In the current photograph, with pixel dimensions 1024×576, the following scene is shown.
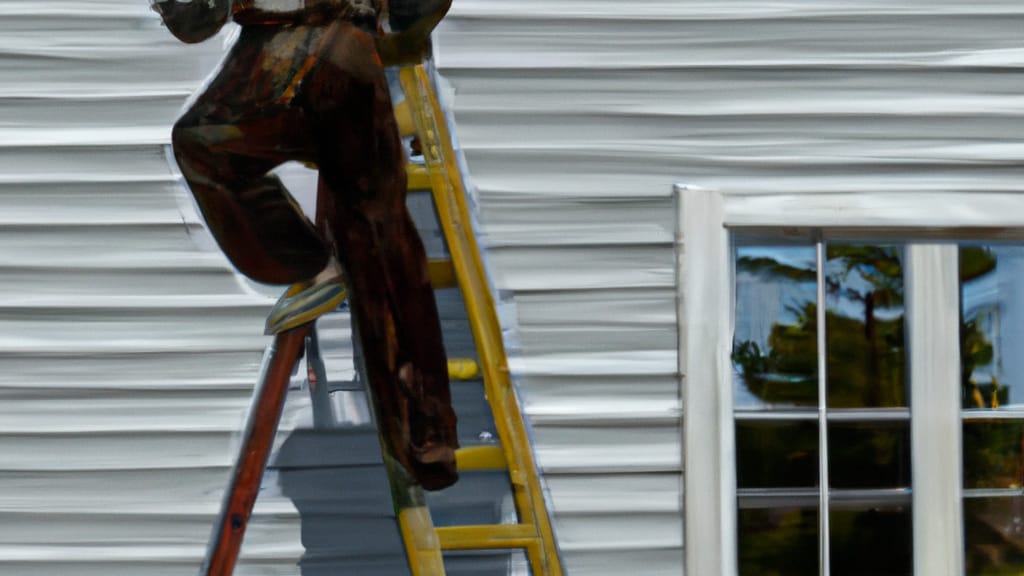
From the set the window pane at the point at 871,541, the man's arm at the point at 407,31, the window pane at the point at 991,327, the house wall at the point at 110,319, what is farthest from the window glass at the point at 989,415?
the house wall at the point at 110,319

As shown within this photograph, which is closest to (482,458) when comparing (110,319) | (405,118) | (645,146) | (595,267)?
(595,267)

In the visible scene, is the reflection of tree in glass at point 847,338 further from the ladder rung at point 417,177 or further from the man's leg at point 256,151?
the man's leg at point 256,151

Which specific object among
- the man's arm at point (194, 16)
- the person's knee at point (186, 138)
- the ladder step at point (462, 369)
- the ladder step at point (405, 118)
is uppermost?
the man's arm at point (194, 16)

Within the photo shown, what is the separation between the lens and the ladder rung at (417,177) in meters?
2.00

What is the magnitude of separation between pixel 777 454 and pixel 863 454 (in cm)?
20

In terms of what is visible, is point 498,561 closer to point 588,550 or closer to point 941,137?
point 588,550

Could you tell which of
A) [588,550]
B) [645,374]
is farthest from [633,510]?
[645,374]

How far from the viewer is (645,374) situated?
230 centimetres

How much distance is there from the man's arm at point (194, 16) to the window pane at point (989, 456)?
5.96ft

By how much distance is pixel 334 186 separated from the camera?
6.35 ft

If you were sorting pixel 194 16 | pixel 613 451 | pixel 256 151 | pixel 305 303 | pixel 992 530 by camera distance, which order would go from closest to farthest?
1. pixel 256 151
2. pixel 305 303
3. pixel 194 16
4. pixel 613 451
5. pixel 992 530

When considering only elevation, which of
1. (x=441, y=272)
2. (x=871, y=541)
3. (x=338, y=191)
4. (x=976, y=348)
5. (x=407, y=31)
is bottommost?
(x=871, y=541)

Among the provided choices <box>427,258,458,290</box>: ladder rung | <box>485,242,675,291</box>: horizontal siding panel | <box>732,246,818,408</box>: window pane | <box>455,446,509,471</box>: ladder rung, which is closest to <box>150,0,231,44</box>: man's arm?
<box>427,258,458,290</box>: ladder rung

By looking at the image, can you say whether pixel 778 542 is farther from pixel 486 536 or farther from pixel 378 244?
pixel 378 244
